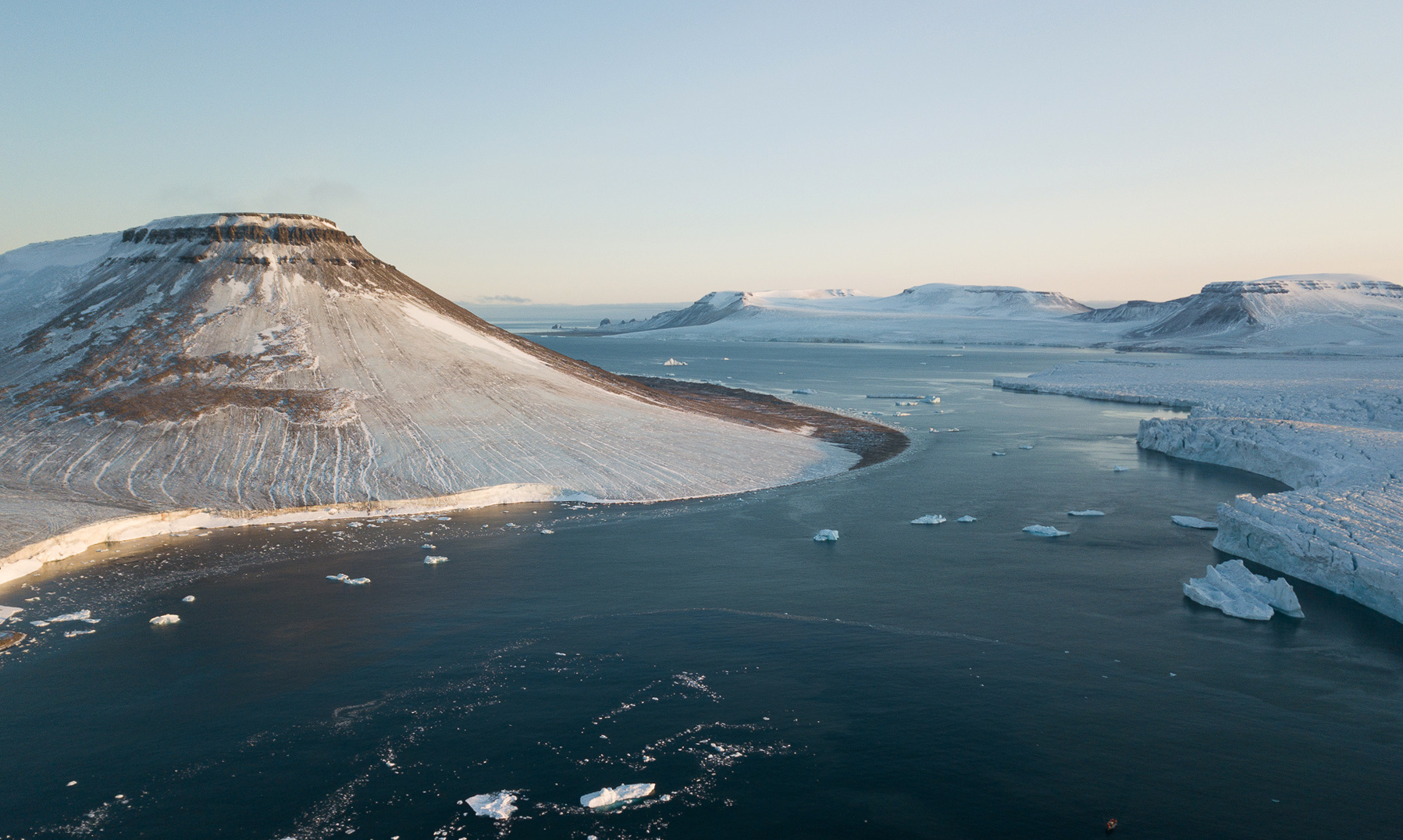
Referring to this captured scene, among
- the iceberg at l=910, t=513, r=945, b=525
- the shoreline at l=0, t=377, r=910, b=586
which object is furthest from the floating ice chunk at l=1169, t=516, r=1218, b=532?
the shoreline at l=0, t=377, r=910, b=586

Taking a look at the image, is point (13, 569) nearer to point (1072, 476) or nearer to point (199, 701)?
point (199, 701)

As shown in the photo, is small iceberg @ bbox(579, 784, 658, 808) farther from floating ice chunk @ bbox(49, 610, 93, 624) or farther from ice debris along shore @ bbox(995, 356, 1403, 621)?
ice debris along shore @ bbox(995, 356, 1403, 621)

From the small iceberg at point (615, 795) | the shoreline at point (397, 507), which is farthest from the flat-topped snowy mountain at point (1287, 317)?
the small iceberg at point (615, 795)

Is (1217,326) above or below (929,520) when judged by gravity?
above

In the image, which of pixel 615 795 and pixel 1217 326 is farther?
pixel 1217 326

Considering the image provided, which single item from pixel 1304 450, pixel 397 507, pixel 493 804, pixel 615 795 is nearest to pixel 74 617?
pixel 397 507

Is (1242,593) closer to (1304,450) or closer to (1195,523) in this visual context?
(1195,523)

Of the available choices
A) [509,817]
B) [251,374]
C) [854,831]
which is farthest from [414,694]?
[251,374]
